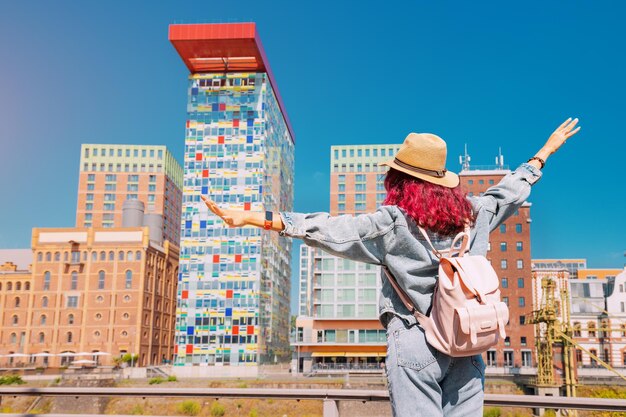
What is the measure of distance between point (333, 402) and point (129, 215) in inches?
3331

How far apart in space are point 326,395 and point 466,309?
8.64 ft

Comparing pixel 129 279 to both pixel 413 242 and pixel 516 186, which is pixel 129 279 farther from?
pixel 413 242

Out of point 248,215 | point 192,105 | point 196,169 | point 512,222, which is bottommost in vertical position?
point 248,215

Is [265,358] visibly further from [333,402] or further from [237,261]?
[333,402]

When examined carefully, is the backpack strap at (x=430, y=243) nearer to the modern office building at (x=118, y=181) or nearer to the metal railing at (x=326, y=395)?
the metal railing at (x=326, y=395)

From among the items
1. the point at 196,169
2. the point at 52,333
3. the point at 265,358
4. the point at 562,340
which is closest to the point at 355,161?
the point at 196,169

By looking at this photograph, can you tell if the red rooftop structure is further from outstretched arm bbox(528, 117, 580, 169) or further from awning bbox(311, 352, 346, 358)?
outstretched arm bbox(528, 117, 580, 169)

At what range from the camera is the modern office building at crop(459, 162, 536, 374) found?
2589 inches

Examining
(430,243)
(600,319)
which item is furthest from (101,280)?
(430,243)

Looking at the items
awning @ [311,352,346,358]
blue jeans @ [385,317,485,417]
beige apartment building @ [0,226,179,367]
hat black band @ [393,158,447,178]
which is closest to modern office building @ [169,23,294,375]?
awning @ [311,352,346,358]

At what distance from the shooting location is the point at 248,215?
271 cm

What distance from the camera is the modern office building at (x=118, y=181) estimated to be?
104 metres

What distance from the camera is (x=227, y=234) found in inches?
2731

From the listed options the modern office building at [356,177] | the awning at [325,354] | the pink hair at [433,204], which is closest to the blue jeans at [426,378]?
the pink hair at [433,204]
